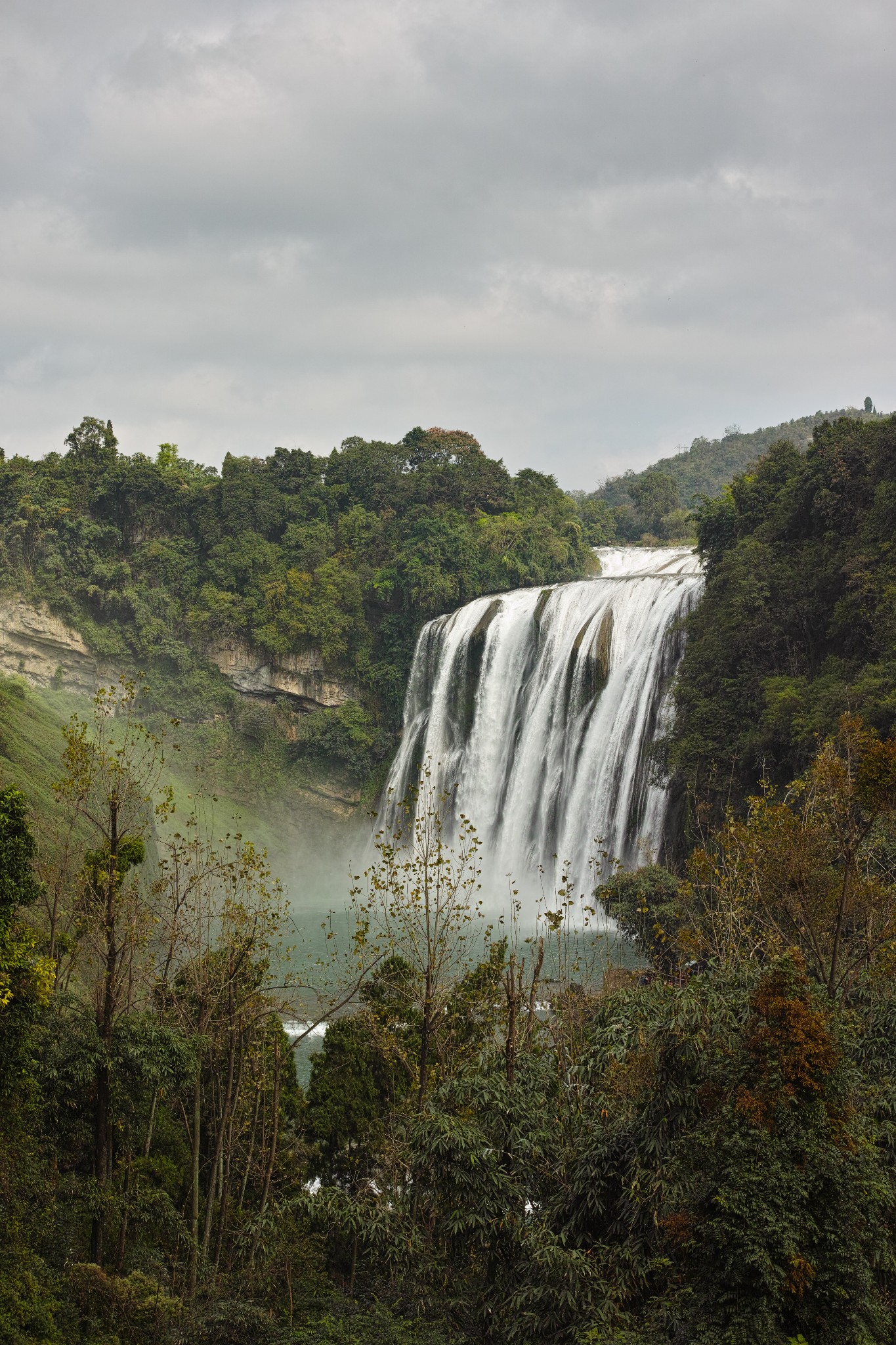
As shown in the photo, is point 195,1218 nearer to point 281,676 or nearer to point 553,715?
point 553,715

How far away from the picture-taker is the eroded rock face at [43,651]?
137 feet

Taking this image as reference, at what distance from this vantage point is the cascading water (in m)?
26.4

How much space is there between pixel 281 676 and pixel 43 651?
10137 mm

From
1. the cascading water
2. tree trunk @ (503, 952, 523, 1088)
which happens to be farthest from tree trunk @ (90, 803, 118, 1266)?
the cascading water

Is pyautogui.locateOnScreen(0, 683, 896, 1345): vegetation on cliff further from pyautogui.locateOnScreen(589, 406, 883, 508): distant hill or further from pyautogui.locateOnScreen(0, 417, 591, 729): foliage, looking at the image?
pyautogui.locateOnScreen(589, 406, 883, 508): distant hill

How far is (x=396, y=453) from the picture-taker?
45.7 m

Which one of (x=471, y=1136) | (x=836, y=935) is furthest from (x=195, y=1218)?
(x=836, y=935)

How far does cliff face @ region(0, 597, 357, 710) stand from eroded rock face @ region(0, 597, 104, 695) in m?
0.03

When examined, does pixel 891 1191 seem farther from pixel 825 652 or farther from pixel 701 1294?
pixel 825 652

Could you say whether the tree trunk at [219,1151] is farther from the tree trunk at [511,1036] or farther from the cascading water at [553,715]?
the cascading water at [553,715]

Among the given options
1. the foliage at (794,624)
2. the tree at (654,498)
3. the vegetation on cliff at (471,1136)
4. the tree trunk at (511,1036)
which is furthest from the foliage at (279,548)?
the tree trunk at (511,1036)

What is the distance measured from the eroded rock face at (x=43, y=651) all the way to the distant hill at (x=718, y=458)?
39940mm

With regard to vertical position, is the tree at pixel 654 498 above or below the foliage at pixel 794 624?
above

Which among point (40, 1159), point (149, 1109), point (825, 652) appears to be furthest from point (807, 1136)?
point (825, 652)
